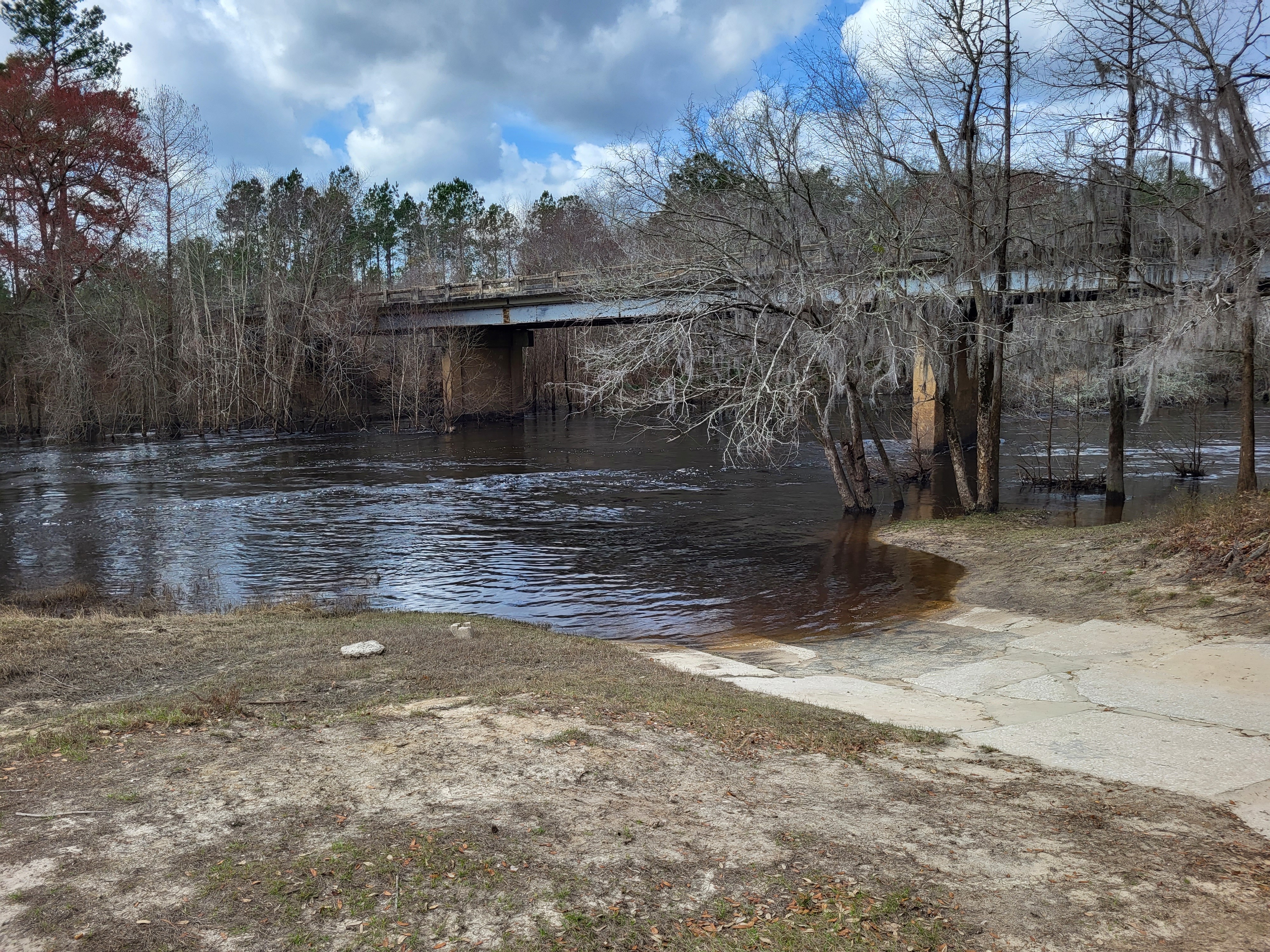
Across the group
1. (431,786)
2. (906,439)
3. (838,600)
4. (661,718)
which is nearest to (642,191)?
(838,600)

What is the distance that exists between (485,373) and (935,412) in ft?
96.8

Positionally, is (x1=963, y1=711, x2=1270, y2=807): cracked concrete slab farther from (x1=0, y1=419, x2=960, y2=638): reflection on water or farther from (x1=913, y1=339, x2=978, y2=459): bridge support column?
(x1=913, y1=339, x2=978, y2=459): bridge support column

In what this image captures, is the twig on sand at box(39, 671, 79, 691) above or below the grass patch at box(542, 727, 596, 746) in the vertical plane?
above

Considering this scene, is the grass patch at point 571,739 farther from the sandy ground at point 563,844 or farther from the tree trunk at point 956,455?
the tree trunk at point 956,455

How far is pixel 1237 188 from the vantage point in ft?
41.5

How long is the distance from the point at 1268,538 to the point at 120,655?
12.9m

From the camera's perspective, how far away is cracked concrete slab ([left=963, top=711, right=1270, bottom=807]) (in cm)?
608

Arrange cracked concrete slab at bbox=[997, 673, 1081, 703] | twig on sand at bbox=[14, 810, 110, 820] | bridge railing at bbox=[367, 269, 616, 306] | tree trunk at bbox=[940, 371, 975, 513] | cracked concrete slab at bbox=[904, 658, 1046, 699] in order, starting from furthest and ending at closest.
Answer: bridge railing at bbox=[367, 269, 616, 306] → tree trunk at bbox=[940, 371, 975, 513] → cracked concrete slab at bbox=[904, 658, 1046, 699] → cracked concrete slab at bbox=[997, 673, 1081, 703] → twig on sand at bbox=[14, 810, 110, 820]

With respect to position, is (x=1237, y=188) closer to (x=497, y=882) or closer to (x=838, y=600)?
(x=838, y=600)

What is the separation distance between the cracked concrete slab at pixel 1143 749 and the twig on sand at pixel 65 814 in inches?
227

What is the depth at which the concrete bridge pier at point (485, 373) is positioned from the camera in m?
50.5

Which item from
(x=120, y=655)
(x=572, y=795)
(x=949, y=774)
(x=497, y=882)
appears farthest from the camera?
(x=120, y=655)

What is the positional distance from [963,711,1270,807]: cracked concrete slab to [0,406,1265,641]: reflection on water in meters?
5.00

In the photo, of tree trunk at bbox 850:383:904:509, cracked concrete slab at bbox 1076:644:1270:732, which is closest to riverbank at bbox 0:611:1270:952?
cracked concrete slab at bbox 1076:644:1270:732
